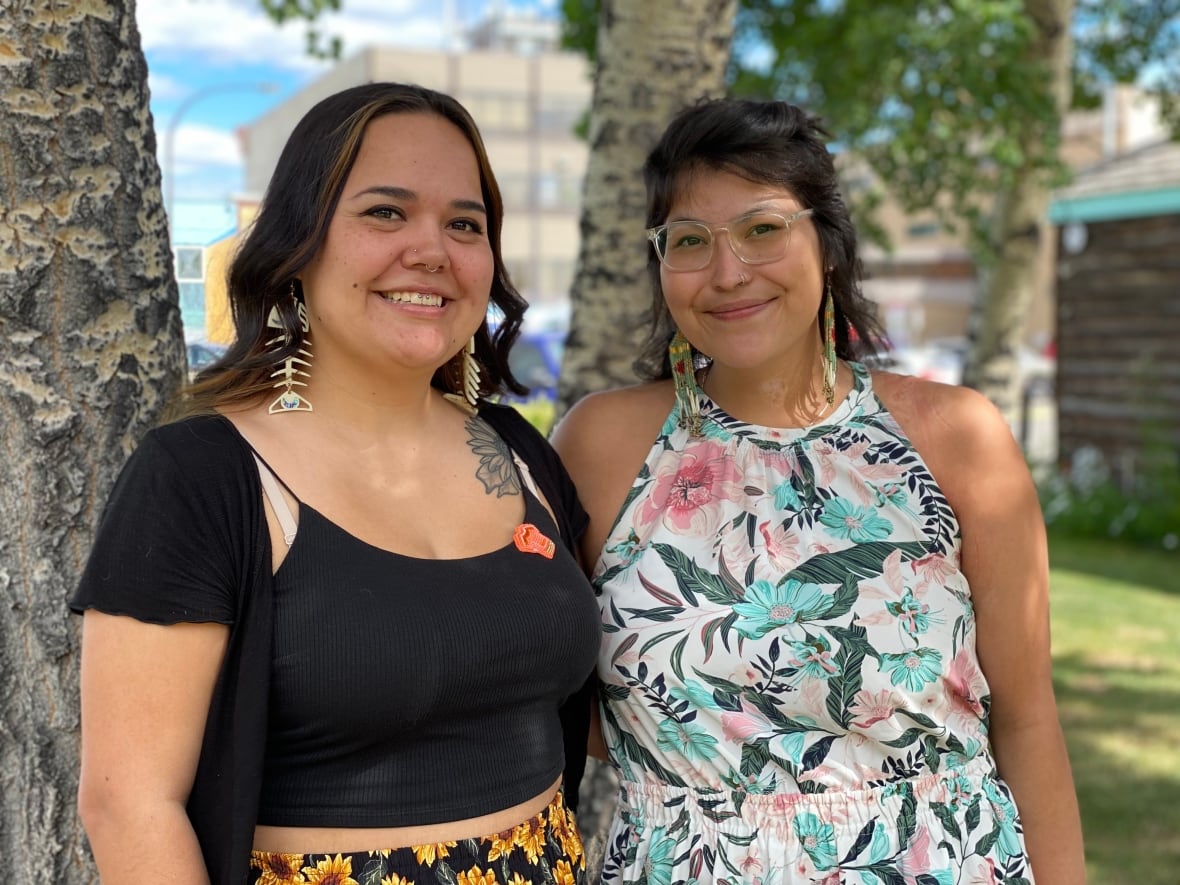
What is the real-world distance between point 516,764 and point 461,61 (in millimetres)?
56088

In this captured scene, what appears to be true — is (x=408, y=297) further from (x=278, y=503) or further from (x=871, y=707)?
(x=871, y=707)

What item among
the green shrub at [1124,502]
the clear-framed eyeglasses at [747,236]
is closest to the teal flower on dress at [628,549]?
the clear-framed eyeglasses at [747,236]

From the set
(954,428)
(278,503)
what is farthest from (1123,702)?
(278,503)

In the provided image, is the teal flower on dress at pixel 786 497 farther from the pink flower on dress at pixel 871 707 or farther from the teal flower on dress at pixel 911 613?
the pink flower on dress at pixel 871 707

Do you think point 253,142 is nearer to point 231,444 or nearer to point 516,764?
point 231,444

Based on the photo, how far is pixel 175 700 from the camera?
1.78 meters

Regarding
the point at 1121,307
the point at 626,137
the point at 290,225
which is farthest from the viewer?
the point at 1121,307

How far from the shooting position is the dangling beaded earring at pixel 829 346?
8.28 feet

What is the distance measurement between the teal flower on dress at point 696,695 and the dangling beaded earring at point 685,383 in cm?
56

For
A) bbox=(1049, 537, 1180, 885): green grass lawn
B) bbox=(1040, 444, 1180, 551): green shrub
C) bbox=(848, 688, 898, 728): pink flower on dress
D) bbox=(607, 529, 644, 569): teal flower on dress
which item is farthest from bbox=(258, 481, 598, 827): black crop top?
bbox=(1040, 444, 1180, 551): green shrub

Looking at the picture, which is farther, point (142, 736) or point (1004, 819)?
point (1004, 819)

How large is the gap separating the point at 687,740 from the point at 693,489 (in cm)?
51

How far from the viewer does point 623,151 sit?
386cm

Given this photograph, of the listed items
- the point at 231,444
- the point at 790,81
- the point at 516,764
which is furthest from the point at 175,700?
the point at 790,81
